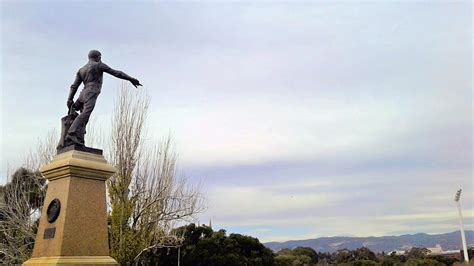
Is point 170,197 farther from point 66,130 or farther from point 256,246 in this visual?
point 256,246

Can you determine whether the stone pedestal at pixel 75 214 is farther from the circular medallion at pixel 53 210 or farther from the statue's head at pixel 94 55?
the statue's head at pixel 94 55

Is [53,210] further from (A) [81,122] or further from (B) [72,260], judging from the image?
(A) [81,122]

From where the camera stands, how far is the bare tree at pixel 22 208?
18.5 meters

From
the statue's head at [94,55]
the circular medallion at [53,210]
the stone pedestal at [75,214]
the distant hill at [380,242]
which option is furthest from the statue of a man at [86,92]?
the distant hill at [380,242]

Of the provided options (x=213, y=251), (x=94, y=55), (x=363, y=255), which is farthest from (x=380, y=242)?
(x=94, y=55)

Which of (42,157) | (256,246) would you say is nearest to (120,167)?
(42,157)

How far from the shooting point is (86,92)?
6961mm

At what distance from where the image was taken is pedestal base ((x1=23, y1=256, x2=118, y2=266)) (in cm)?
575

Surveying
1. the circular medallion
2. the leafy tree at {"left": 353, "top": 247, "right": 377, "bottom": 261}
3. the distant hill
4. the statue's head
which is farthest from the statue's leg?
the distant hill

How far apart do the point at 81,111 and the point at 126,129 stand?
29.9 ft

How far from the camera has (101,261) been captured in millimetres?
6105

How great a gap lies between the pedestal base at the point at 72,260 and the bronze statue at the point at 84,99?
163 cm

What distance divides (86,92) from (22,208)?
15923 millimetres

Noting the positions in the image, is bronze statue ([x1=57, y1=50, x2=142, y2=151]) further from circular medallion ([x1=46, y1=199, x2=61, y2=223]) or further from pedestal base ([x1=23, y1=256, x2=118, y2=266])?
pedestal base ([x1=23, y1=256, x2=118, y2=266])
